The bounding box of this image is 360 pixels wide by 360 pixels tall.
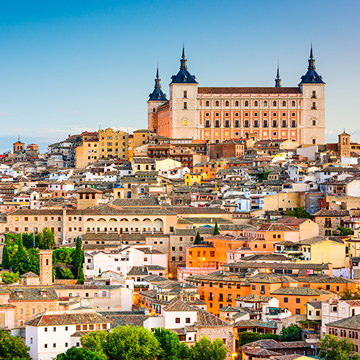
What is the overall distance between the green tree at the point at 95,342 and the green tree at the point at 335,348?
348 inches

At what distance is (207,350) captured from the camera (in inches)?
1447

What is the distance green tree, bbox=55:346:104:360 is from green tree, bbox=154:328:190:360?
2.97 meters

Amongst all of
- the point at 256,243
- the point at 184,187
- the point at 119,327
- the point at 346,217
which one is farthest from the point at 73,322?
the point at 184,187

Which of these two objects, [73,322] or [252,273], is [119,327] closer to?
Result: [73,322]

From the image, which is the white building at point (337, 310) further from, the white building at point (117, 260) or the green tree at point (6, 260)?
the green tree at point (6, 260)

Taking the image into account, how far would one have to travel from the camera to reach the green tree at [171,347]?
3691 centimetres

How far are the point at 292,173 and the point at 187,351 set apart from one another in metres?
35.6

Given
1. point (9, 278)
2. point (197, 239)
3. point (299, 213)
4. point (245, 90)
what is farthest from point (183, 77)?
point (9, 278)

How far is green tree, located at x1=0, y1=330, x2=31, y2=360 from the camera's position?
118ft

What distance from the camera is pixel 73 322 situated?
3850cm

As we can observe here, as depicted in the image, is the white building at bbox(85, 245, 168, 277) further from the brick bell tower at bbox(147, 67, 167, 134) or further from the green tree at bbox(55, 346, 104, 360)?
the brick bell tower at bbox(147, 67, 167, 134)

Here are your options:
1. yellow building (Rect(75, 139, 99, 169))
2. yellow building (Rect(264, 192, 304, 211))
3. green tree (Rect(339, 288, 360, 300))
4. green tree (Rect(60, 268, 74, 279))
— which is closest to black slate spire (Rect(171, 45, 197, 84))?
yellow building (Rect(75, 139, 99, 169))

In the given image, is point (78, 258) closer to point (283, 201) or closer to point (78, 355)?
point (78, 355)

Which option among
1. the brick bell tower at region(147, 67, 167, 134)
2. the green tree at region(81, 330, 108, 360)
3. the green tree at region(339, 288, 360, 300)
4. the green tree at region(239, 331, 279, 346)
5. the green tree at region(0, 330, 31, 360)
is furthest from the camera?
the brick bell tower at region(147, 67, 167, 134)
